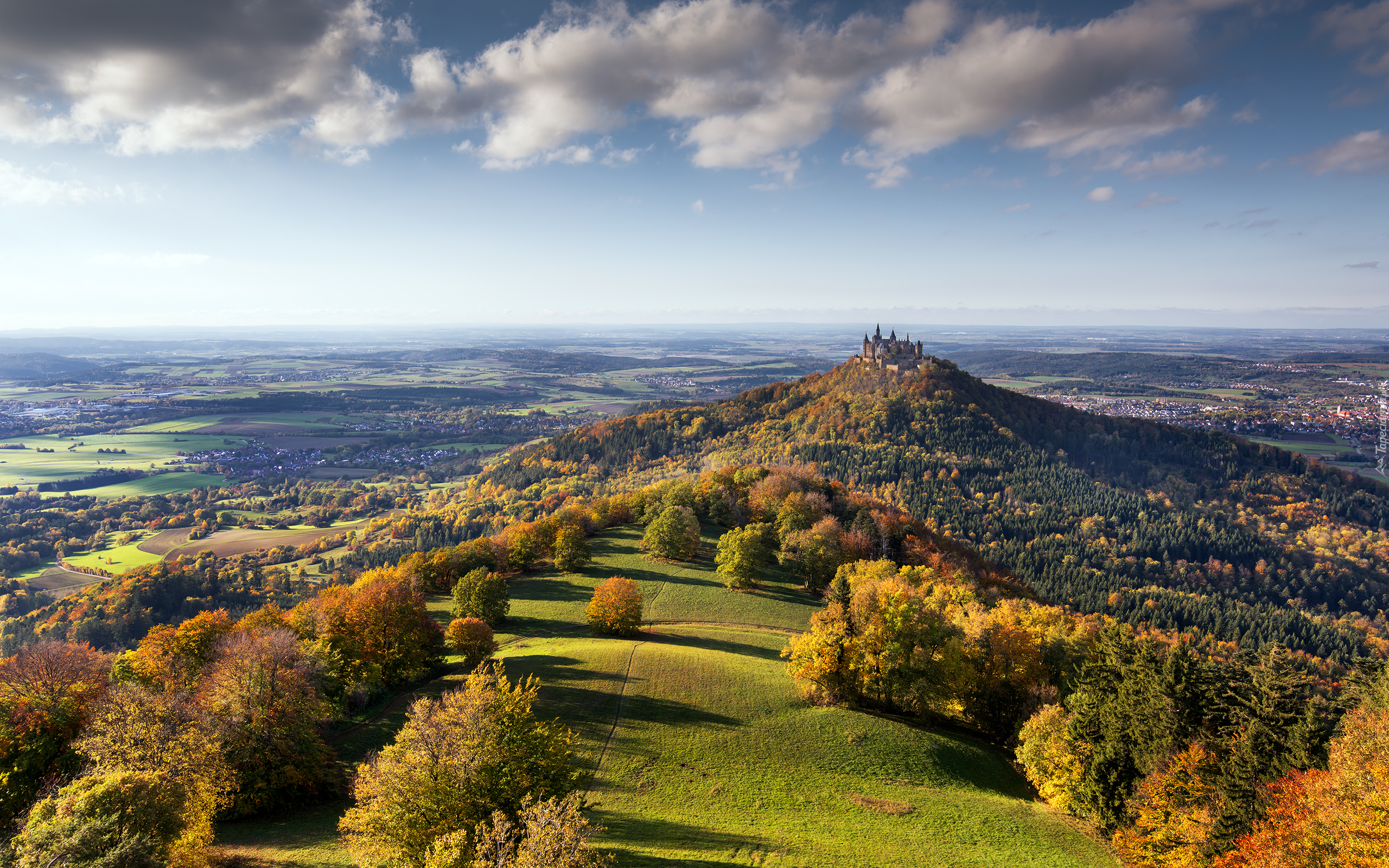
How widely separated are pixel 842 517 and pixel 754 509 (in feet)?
54.1

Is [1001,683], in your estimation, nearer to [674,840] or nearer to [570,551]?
[674,840]

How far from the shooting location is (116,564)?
129375 mm

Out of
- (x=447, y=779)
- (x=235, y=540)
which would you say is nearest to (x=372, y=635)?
(x=447, y=779)

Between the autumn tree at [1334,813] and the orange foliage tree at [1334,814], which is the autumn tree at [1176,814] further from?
the orange foliage tree at [1334,814]

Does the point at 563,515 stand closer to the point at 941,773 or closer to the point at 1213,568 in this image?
the point at 941,773

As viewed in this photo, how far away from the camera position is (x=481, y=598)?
6606 cm

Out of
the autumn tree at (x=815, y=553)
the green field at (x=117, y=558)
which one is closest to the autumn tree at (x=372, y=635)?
the autumn tree at (x=815, y=553)

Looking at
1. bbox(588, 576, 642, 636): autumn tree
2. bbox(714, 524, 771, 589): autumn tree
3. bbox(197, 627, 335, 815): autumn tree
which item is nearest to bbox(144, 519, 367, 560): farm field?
bbox(588, 576, 642, 636): autumn tree

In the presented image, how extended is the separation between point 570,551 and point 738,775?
50968mm

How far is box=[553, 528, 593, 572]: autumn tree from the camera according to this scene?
84750mm

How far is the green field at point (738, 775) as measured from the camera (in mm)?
31125

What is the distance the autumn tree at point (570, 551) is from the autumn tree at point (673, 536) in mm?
11099

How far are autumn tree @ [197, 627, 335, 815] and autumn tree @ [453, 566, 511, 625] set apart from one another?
2858 cm

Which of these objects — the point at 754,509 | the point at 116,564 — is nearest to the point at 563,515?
the point at 754,509
